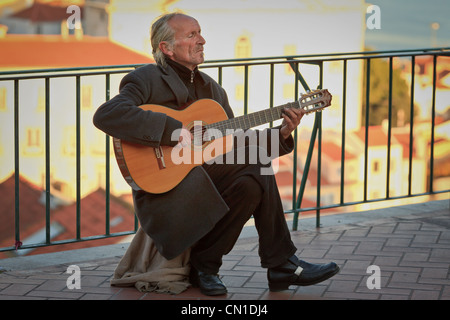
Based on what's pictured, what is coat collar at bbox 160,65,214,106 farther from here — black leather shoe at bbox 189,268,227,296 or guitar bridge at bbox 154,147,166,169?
black leather shoe at bbox 189,268,227,296

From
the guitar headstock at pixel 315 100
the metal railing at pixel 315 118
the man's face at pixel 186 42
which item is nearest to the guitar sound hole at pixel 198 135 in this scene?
the man's face at pixel 186 42

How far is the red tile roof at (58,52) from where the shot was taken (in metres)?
36.9

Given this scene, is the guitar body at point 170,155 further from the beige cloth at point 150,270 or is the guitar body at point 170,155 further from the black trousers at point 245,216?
the beige cloth at point 150,270

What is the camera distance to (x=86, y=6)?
3856cm

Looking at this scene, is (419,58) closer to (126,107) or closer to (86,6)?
(126,107)

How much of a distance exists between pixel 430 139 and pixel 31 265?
3.01 m

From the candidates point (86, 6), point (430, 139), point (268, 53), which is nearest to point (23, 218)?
point (86, 6)

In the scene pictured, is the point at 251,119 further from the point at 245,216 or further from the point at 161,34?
the point at 161,34

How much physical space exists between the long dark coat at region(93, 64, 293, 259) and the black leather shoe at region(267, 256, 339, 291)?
15.3 inches

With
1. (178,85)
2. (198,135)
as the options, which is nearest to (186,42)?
(178,85)

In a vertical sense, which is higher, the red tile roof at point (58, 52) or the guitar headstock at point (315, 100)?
the red tile roof at point (58, 52)

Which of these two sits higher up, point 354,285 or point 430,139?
point 430,139

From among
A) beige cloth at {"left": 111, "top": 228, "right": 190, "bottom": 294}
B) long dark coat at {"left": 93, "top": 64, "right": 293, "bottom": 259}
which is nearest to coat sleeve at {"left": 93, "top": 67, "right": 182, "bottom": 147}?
long dark coat at {"left": 93, "top": 64, "right": 293, "bottom": 259}

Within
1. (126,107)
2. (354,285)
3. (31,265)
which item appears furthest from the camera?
(31,265)
